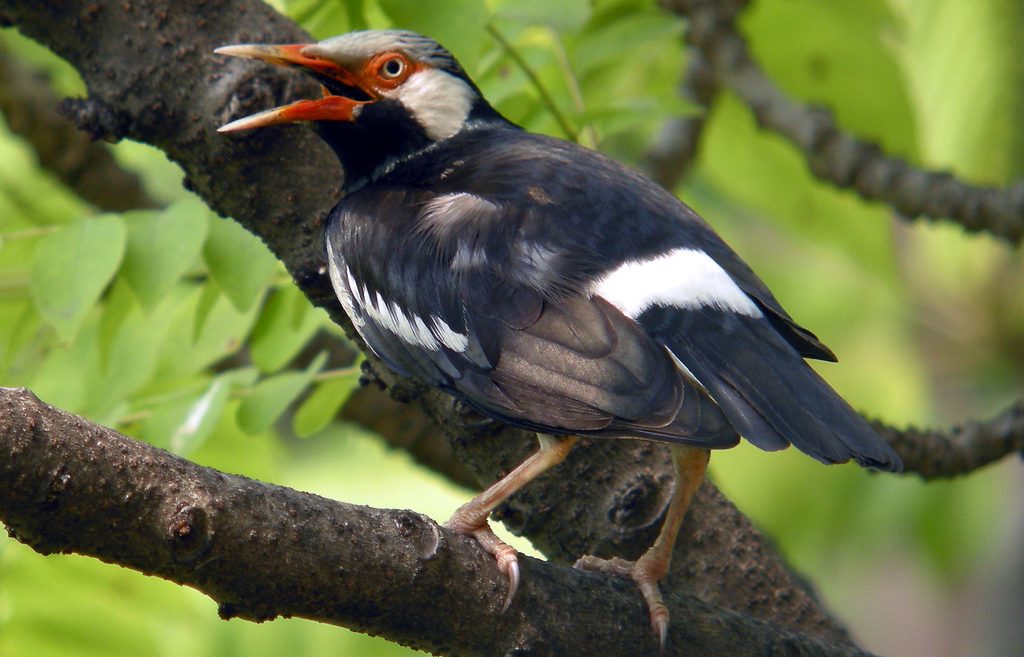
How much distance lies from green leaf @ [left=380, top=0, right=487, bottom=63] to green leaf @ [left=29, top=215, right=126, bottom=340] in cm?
89

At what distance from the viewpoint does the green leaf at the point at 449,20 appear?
3.12 m

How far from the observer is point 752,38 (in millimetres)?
4977

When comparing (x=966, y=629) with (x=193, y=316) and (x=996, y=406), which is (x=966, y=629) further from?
(x=193, y=316)

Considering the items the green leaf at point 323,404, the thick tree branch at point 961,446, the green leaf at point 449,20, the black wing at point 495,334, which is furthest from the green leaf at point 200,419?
the thick tree branch at point 961,446

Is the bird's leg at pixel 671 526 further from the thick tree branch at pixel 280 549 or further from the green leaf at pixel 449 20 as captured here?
the green leaf at pixel 449 20

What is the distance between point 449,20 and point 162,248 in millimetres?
921

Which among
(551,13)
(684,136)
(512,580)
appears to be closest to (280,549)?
(512,580)

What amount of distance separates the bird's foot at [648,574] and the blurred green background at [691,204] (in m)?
0.90

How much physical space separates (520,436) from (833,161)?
1888 mm

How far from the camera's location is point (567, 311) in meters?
2.76

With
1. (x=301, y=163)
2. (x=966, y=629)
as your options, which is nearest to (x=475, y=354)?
(x=301, y=163)

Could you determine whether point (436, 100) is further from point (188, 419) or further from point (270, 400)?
point (188, 419)

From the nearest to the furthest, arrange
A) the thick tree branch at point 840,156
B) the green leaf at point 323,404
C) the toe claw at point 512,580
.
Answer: the toe claw at point 512,580, the green leaf at point 323,404, the thick tree branch at point 840,156

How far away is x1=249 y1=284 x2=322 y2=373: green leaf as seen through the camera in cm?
335
